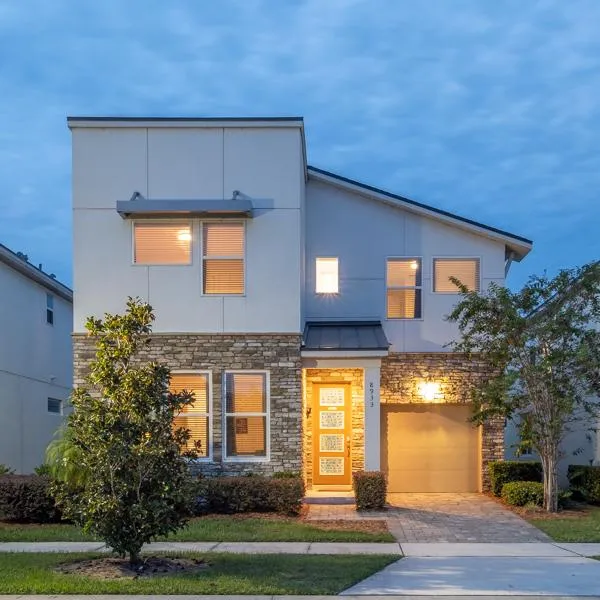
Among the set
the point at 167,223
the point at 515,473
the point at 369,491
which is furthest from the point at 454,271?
the point at 167,223

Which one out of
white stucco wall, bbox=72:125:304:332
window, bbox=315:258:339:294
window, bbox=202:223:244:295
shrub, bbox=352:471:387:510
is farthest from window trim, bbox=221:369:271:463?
window, bbox=315:258:339:294

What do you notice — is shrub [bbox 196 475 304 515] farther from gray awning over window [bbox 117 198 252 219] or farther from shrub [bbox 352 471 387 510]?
gray awning over window [bbox 117 198 252 219]

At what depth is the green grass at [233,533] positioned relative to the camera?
1252cm

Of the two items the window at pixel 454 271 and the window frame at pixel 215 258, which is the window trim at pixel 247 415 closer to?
the window frame at pixel 215 258

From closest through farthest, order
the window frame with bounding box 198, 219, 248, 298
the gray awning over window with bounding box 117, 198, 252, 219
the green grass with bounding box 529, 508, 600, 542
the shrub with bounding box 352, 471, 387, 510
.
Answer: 1. the green grass with bounding box 529, 508, 600, 542
2. the shrub with bounding box 352, 471, 387, 510
3. the gray awning over window with bounding box 117, 198, 252, 219
4. the window frame with bounding box 198, 219, 248, 298

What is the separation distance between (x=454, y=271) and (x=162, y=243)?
21.4 feet

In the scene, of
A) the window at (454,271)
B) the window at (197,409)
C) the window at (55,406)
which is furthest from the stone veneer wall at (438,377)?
the window at (55,406)

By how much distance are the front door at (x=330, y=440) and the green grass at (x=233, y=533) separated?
174 inches

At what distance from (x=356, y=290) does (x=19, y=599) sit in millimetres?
11389

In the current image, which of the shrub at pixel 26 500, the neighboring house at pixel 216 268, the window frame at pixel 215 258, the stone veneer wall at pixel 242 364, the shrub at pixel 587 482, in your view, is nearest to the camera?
the shrub at pixel 26 500

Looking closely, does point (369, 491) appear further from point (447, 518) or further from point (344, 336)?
point (344, 336)

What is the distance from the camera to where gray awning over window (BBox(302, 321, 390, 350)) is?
16812mm

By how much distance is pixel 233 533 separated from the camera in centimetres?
1301

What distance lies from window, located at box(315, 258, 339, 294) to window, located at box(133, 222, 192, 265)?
3.37 meters
